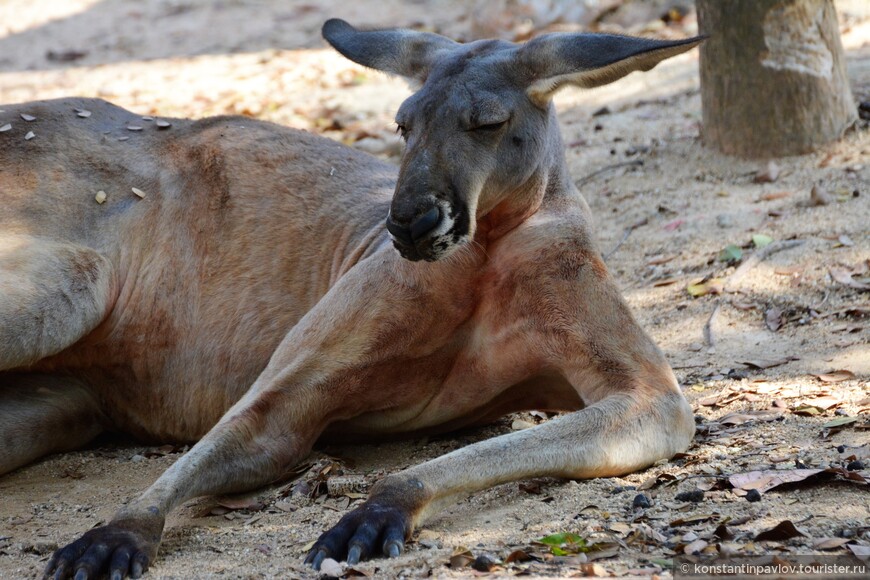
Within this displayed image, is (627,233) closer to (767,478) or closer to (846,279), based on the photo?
(846,279)

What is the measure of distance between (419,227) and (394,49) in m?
1.17

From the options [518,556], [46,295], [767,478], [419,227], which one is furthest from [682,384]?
[46,295]

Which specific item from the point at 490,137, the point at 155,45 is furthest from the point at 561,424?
the point at 155,45

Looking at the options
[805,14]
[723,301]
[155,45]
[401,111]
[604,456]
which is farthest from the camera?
[155,45]

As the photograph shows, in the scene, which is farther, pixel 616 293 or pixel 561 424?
pixel 616 293

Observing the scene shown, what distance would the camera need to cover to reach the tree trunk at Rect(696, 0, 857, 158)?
6699 mm

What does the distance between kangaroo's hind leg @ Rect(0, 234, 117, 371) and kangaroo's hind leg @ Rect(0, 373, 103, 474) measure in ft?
0.99

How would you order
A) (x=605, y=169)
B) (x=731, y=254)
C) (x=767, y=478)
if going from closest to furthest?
1. (x=767, y=478)
2. (x=731, y=254)
3. (x=605, y=169)

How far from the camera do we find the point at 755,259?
5.72m

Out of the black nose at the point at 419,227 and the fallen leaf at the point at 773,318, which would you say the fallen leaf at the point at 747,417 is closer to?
the fallen leaf at the point at 773,318

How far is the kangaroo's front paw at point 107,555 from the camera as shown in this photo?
336cm

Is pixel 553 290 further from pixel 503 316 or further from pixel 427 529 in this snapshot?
pixel 427 529

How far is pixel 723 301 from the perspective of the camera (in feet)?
18.1

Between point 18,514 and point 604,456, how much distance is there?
2.25 m
